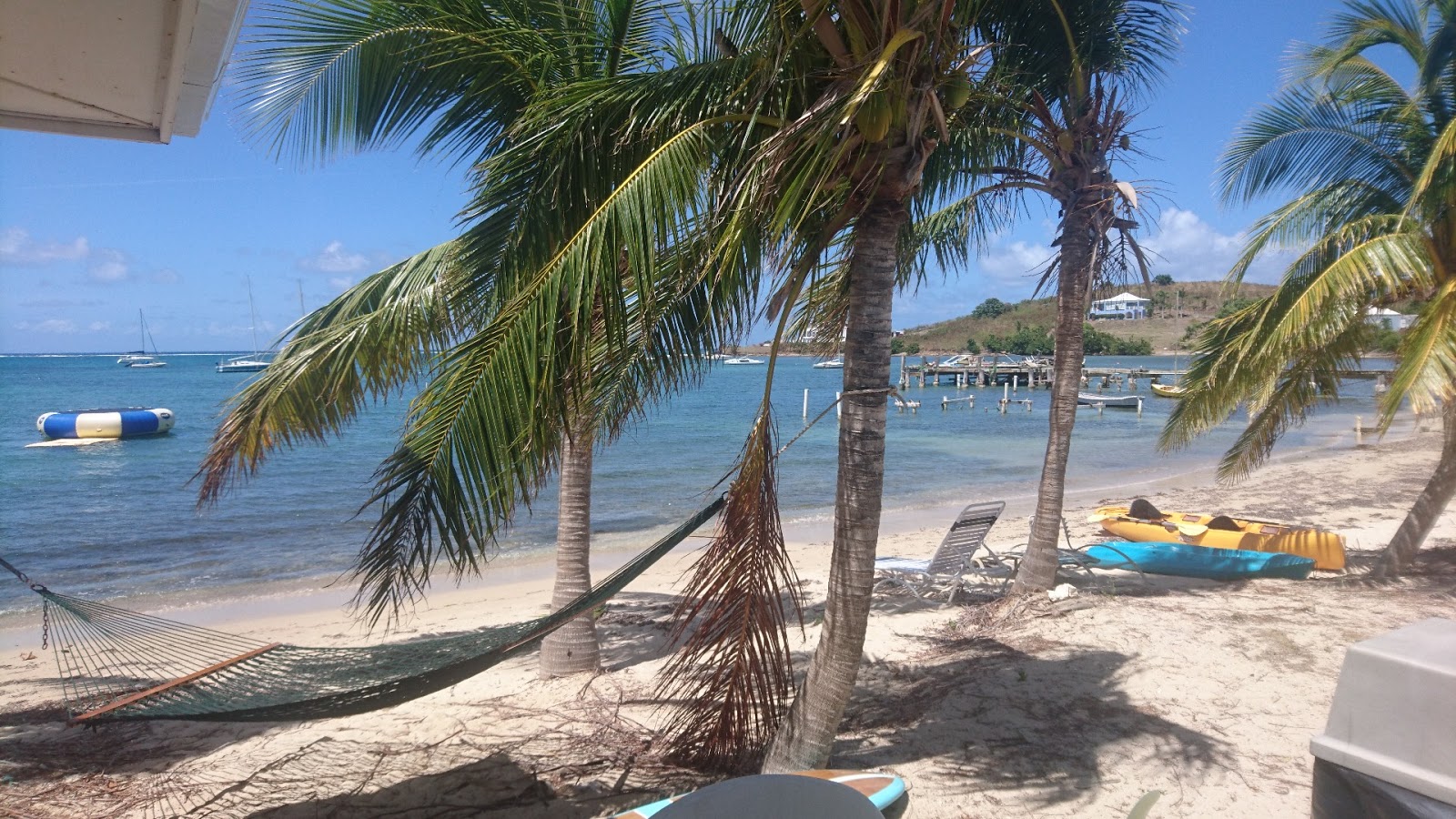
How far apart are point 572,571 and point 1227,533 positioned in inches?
252

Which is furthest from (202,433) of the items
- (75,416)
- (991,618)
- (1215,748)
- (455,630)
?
(1215,748)

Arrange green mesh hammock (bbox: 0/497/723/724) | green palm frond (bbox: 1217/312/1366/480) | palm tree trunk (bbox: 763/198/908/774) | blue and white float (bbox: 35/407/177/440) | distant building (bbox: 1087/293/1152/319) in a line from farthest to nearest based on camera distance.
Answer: blue and white float (bbox: 35/407/177/440)
distant building (bbox: 1087/293/1152/319)
green palm frond (bbox: 1217/312/1366/480)
palm tree trunk (bbox: 763/198/908/774)
green mesh hammock (bbox: 0/497/723/724)

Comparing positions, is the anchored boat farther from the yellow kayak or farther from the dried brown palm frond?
the dried brown palm frond

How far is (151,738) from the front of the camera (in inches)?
194

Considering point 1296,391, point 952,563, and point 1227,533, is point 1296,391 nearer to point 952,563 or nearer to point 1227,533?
point 1227,533

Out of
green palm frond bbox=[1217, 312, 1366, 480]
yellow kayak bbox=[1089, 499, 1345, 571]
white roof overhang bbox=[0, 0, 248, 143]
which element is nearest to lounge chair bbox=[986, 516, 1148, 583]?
yellow kayak bbox=[1089, 499, 1345, 571]

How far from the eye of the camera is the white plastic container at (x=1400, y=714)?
1889 mm

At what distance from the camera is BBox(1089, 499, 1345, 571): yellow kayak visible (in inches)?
303

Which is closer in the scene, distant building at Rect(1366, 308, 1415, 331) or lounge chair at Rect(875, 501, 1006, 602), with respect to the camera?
distant building at Rect(1366, 308, 1415, 331)

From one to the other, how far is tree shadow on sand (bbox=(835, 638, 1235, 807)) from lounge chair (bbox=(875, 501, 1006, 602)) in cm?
171

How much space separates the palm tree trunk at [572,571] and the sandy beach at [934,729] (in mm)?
143

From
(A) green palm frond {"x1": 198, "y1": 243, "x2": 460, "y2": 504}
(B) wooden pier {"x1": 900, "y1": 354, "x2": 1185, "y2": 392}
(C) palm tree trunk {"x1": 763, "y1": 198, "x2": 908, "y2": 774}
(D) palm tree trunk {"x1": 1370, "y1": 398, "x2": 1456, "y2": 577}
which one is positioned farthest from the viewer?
(B) wooden pier {"x1": 900, "y1": 354, "x2": 1185, "y2": 392}

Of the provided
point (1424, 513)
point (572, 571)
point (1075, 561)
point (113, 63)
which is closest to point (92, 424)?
point (572, 571)

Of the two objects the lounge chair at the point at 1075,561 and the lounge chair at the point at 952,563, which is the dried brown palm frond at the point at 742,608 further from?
the lounge chair at the point at 1075,561
